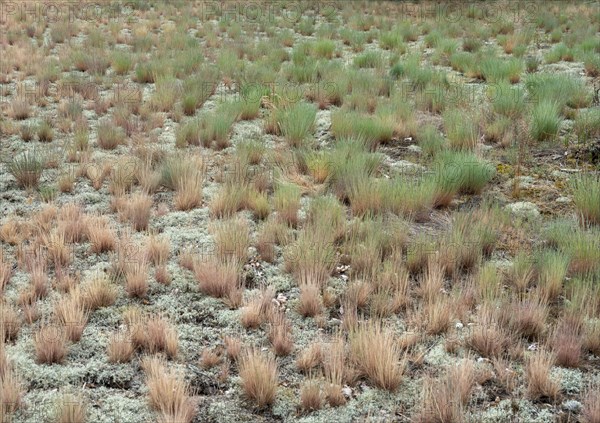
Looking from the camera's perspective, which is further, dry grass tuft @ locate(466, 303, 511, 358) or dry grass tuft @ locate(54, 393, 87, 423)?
dry grass tuft @ locate(466, 303, 511, 358)

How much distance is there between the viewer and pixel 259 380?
3.94 metres

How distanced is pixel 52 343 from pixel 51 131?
4967mm

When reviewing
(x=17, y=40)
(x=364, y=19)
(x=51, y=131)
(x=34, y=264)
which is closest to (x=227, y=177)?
(x=34, y=264)

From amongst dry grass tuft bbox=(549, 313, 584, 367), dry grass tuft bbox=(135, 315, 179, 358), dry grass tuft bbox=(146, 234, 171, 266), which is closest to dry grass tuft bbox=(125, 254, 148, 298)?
dry grass tuft bbox=(146, 234, 171, 266)

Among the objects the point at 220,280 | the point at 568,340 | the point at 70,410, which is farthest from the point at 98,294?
the point at 568,340

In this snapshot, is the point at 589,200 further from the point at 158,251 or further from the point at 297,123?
the point at 158,251

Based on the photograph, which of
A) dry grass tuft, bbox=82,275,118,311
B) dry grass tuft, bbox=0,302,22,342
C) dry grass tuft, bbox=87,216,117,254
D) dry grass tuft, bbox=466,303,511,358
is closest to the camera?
dry grass tuft, bbox=466,303,511,358

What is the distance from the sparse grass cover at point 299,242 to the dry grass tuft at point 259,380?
0.05 feet

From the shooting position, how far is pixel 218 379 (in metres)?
4.13

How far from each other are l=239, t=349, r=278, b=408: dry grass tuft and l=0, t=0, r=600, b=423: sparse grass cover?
0.01 meters

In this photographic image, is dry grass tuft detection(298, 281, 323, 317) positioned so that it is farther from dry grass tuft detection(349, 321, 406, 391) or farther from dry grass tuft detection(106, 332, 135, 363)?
dry grass tuft detection(106, 332, 135, 363)

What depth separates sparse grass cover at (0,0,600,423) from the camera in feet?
13.1

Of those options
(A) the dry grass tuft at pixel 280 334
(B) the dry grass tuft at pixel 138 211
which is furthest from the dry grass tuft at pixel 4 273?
(A) the dry grass tuft at pixel 280 334

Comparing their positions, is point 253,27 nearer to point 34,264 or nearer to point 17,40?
point 17,40
